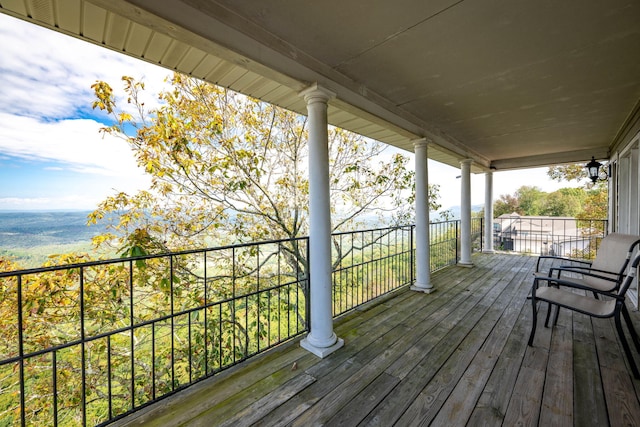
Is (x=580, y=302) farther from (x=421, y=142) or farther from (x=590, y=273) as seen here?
(x=421, y=142)

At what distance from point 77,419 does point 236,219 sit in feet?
12.1

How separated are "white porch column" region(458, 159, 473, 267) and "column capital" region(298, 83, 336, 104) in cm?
420

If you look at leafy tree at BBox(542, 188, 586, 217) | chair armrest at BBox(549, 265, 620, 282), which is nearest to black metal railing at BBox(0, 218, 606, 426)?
chair armrest at BBox(549, 265, 620, 282)

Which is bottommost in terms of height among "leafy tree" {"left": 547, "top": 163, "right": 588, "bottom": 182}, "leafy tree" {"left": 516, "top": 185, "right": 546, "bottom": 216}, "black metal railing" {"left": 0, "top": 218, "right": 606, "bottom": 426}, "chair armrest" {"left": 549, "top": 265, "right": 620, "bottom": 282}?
"black metal railing" {"left": 0, "top": 218, "right": 606, "bottom": 426}

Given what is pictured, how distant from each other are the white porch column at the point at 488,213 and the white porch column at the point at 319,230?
20.4ft

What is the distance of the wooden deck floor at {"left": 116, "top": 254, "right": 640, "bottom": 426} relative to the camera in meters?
1.54

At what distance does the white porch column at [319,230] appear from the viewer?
2236 mm

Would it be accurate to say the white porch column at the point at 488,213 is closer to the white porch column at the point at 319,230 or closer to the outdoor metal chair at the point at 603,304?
the outdoor metal chair at the point at 603,304

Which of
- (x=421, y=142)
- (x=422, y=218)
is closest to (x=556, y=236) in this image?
(x=422, y=218)

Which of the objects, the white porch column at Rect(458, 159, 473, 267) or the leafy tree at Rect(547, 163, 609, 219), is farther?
the leafy tree at Rect(547, 163, 609, 219)

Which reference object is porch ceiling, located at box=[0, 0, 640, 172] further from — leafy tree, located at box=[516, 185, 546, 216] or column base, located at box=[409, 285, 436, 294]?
leafy tree, located at box=[516, 185, 546, 216]

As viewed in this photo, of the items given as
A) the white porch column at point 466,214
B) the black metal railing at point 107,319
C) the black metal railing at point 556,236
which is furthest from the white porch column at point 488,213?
the black metal railing at point 107,319

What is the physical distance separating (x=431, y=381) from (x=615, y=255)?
2.64 metres

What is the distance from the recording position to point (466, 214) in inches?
214
